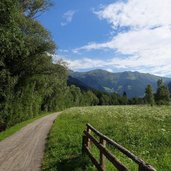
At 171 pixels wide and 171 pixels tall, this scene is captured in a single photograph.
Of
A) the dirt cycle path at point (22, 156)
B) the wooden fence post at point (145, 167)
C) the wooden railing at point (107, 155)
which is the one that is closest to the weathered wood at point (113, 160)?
the wooden railing at point (107, 155)

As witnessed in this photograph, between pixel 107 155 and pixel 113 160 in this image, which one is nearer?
pixel 113 160

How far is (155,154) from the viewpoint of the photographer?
1517cm

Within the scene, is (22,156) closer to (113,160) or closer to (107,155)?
(107,155)

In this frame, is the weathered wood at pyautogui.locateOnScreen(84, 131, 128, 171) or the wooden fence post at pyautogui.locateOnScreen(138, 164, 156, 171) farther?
the weathered wood at pyautogui.locateOnScreen(84, 131, 128, 171)

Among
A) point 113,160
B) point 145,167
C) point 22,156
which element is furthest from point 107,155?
point 22,156

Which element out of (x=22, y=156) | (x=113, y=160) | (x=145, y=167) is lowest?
(x=22, y=156)

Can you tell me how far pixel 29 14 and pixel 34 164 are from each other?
106 ft

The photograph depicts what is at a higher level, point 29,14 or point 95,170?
point 29,14

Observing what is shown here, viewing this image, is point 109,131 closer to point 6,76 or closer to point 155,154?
point 155,154

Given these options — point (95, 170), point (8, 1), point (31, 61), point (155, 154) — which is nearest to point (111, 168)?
point (95, 170)

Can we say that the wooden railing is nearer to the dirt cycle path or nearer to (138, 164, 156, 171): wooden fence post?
(138, 164, 156, 171): wooden fence post

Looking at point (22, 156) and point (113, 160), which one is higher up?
point (113, 160)

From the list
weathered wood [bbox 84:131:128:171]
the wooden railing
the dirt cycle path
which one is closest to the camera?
the wooden railing

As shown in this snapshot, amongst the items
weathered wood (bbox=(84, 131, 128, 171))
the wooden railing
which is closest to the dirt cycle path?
the wooden railing
